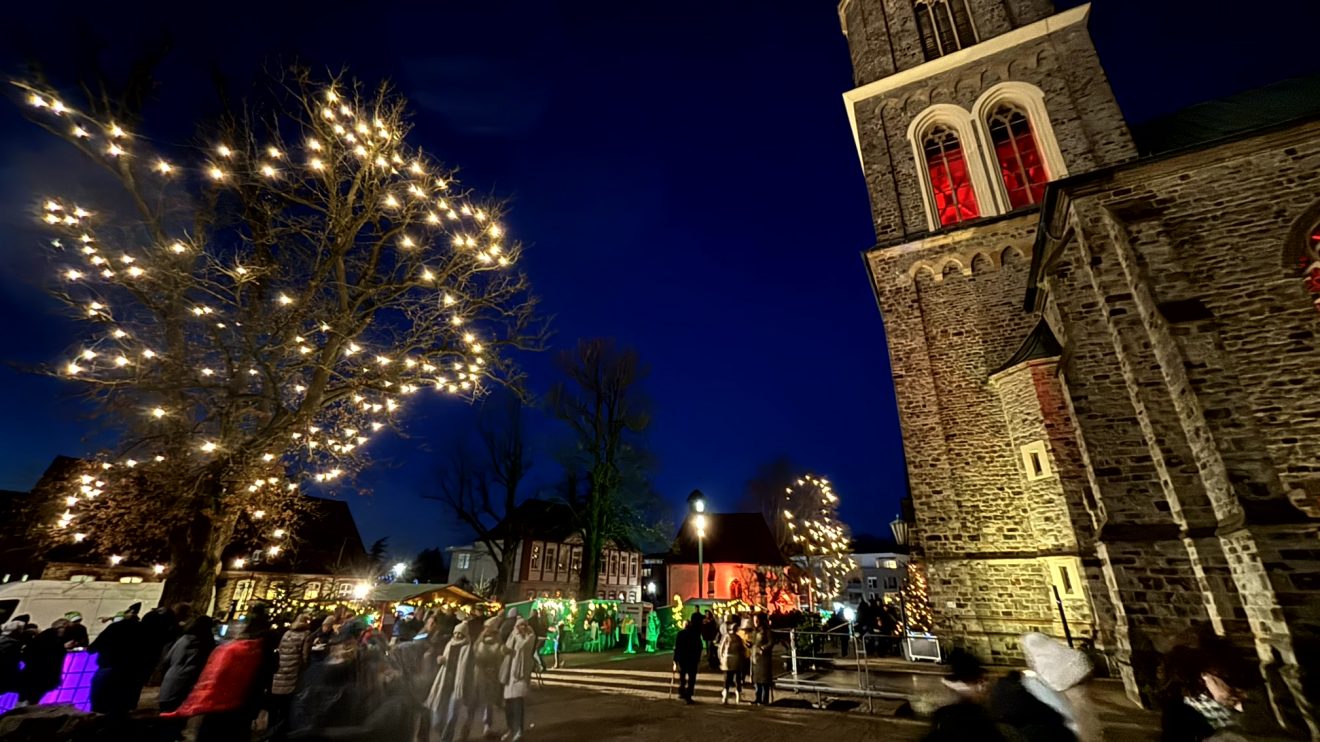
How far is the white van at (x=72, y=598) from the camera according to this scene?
31.3ft

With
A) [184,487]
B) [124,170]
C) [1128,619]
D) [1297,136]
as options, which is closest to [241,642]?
[184,487]

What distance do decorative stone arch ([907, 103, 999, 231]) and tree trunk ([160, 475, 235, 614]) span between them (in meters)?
18.8

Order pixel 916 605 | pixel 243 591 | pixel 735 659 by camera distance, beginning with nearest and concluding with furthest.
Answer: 1. pixel 735 659
2. pixel 916 605
3. pixel 243 591

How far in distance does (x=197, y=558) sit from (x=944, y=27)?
86.3 ft

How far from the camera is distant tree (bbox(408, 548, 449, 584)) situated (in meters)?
55.6

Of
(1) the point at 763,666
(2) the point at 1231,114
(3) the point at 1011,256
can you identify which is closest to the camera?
(1) the point at 763,666

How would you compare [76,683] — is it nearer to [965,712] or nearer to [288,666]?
[288,666]

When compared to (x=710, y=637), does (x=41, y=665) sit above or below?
above

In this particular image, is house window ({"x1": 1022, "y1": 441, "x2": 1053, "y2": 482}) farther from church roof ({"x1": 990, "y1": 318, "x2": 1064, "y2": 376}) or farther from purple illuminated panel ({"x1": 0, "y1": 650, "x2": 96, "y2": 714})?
purple illuminated panel ({"x1": 0, "y1": 650, "x2": 96, "y2": 714})

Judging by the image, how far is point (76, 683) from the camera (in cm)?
795

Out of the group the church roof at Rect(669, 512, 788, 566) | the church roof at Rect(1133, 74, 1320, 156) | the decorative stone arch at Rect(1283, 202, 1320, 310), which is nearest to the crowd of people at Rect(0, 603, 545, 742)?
the decorative stone arch at Rect(1283, 202, 1320, 310)

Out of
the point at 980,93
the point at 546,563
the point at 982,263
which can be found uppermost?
the point at 980,93

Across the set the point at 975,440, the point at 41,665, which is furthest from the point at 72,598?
the point at 975,440

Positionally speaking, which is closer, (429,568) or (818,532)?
(818,532)
